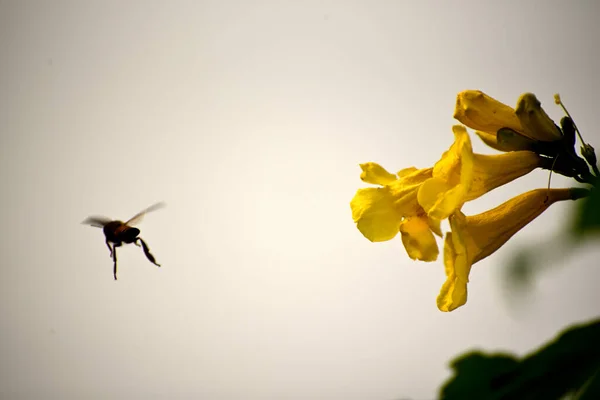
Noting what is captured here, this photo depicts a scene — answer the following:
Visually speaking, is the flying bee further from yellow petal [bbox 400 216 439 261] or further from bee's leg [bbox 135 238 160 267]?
yellow petal [bbox 400 216 439 261]

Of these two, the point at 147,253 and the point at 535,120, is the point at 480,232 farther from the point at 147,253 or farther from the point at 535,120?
the point at 147,253

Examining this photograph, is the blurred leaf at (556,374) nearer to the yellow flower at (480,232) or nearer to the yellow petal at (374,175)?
the yellow flower at (480,232)

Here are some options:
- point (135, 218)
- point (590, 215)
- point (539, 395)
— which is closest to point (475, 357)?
point (539, 395)

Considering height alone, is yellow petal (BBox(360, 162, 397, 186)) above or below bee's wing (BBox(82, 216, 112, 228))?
below

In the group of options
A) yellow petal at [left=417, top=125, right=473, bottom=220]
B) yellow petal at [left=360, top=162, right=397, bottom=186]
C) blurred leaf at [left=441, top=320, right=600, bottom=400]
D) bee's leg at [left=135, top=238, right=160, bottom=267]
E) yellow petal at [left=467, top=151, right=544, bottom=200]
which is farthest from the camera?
bee's leg at [left=135, top=238, right=160, bottom=267]

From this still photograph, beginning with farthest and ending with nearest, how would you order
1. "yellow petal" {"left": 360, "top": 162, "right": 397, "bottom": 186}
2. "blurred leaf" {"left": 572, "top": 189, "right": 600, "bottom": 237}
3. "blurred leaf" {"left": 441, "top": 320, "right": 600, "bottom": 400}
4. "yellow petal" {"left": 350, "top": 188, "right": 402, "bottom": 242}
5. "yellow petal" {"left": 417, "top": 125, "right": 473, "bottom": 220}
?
"yellow petal" {"left": 360, "top": 162, "right": 397, "bottom": 186} < "yellow petal" {"left": 350, "top": 188, "right": 402, "bottom": 242} < "yellow petal" {"left": 417, "top": 125, "right": 473, "bottom": 220} < "blurred leaf" {"left": 441, "top": 320, "right": 600, "bottom": 400} < "blurred leaf" {"left": 572, "top": 189, "right": 600, "bottom": 237}

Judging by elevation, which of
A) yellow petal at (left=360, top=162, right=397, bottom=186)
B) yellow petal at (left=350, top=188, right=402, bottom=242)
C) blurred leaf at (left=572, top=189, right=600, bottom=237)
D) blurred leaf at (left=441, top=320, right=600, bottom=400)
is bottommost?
blurred leaf at (left=441, top=320, right=600, bottom=400)

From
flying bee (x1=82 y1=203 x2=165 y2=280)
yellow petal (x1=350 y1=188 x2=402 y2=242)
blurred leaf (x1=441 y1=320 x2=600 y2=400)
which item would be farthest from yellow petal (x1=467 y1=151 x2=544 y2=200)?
flying bee (x1=82 y1=203 x2=165 y2=280)

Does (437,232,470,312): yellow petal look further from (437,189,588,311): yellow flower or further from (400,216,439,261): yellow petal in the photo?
(400,216,439,261): yellow petal

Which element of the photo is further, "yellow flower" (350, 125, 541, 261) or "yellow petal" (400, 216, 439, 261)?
"yellow petal" (400, 216, 439, 261)

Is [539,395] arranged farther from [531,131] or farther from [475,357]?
[531,131]
